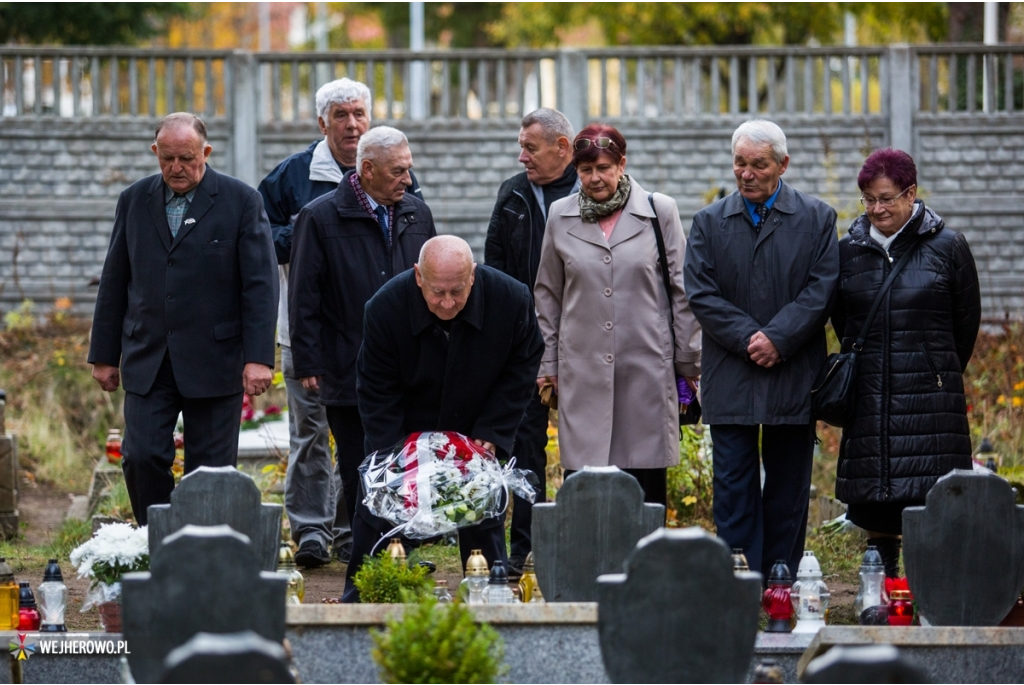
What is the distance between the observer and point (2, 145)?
16.1 meters

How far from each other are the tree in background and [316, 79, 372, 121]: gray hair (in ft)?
42.2

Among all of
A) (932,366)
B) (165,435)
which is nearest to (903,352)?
(932,366)

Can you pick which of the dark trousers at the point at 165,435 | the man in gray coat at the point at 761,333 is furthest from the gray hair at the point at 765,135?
the dark trousers at the point at 165,435

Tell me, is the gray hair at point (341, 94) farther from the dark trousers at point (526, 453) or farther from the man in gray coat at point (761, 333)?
the man in gray coat at point (761, 333)

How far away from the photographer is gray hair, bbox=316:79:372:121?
756cm

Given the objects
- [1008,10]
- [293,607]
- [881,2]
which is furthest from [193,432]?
[881,2]

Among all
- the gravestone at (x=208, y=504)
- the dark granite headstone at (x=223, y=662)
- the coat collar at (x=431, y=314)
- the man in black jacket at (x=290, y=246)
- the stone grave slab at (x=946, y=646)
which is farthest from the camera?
the man in black jacket at (x=290, y=246)

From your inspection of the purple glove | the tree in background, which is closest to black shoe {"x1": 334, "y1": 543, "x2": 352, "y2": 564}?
the purple glove

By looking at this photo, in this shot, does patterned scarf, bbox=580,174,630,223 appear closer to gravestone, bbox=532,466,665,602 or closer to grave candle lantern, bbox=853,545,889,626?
gravestone, bbox=532,466,665,602

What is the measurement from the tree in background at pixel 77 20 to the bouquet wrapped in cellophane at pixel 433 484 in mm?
15207

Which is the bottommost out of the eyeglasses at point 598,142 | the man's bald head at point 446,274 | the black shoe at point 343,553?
the black shoe at point 343,553

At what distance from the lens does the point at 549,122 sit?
6.95 metres

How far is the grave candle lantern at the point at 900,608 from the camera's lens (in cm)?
554

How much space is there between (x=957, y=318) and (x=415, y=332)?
239 centimetres
